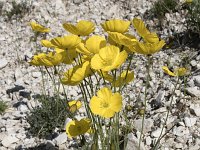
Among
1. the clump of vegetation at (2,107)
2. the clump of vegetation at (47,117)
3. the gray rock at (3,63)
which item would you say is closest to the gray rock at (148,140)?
the clump of vegetation at (47,117)

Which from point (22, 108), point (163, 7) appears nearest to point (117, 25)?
point (22, 108)

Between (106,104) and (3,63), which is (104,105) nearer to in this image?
(106,104)

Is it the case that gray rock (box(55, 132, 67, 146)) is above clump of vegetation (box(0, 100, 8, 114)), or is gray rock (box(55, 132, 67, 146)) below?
below

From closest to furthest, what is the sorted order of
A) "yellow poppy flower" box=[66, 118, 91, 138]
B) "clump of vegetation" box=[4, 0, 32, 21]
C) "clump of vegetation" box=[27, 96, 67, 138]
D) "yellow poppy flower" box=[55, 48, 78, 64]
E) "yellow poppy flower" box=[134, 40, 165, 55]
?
1. "yellow poppy flower" box=[134, 40, 165, 55]
2. "yellow poppy flower" box=[55, 48, 78, 64]
3. "yellow poppy flower" box=[66, 118, 91, 138]
4. "clump of vegetation" box=[27, 96, 67, 138]
5. "clump of vegetation" box=[4, 0, 32, 21]

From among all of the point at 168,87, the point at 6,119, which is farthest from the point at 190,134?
the point at 6,119

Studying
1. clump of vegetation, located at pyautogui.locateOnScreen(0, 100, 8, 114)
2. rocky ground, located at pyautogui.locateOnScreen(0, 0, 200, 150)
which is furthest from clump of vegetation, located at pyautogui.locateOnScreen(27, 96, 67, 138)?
clump of vegetation, located at pyautogui.locateOnScreen(0, 100, 8, 114)

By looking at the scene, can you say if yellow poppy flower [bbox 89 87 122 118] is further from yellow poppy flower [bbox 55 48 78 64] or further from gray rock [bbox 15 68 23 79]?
gray rock [bbox 15 68 23 79]

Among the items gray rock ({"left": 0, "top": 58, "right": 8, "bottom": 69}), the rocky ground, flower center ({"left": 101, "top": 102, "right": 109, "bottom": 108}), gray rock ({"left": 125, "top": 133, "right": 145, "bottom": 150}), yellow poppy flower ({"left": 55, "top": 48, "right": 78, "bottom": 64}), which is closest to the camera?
flower center ({"left": 101, "top": 102, "right": 109, "bottom": 108})
